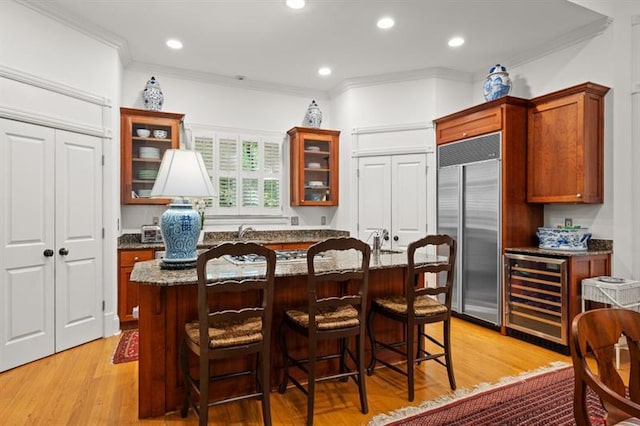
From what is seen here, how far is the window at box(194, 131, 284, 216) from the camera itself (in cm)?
515

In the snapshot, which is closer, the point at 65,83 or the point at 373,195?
the point at 65,83

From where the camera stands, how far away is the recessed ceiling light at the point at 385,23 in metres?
3.72

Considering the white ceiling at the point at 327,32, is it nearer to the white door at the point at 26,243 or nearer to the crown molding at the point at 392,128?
the crown molding at the point at 392,128

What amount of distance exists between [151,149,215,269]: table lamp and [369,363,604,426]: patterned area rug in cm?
158

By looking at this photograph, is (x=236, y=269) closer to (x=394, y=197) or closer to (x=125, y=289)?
(x=125, y=289)

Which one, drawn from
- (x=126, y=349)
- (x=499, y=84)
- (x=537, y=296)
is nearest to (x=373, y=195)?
(x=499, y=84)

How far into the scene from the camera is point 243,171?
5.33 metres

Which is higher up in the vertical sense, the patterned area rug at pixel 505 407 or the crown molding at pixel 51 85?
the crown molding at pixel 51 85

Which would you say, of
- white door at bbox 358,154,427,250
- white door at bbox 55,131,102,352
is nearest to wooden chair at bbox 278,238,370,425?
white door at bbox 55,131,102,352

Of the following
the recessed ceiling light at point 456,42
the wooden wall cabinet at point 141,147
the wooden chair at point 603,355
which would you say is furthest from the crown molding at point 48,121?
the wooden chair at point 603,355

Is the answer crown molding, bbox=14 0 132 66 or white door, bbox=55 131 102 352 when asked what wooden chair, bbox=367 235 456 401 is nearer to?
white door, bbox=55 131 102 352

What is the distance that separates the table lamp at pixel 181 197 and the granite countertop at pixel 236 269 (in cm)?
11

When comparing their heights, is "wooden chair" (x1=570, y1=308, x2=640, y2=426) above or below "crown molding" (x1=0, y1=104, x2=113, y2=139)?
below

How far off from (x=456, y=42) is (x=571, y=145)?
158 cm
